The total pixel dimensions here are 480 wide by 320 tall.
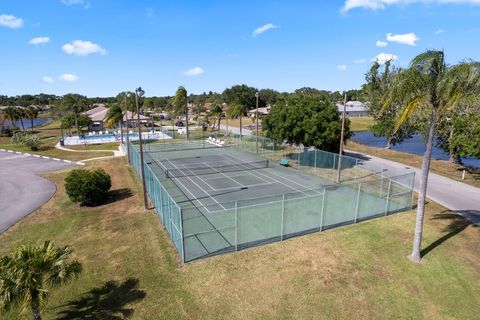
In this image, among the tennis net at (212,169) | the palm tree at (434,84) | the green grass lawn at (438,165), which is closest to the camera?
the palm tree at (434,84)

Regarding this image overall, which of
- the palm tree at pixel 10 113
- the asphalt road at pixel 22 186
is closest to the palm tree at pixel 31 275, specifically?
the asphalt road at pixel 22 186

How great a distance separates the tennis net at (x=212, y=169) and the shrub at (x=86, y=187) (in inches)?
265

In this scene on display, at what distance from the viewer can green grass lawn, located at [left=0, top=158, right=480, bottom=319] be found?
9.49 m

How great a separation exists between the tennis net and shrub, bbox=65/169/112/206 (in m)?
6.73

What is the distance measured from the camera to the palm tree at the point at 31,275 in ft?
22.6

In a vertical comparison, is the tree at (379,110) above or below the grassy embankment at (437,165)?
above

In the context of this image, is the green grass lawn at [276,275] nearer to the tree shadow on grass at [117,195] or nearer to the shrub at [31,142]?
the tree shadow on grass at [117,195]

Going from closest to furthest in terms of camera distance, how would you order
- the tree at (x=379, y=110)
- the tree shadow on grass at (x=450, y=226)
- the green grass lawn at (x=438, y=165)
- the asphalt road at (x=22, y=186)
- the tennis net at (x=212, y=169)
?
the tree shadow on grass at (x=450, y=226) → the asphalt road at (x=22, y=186) → the green grass lawn at (x=438, y=165) → the tennis net at (x=212, y=169) → the tree at (x=379, y=110)

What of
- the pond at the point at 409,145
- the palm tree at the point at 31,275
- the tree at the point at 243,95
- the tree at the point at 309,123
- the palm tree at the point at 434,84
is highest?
the tree at the point at 243,95

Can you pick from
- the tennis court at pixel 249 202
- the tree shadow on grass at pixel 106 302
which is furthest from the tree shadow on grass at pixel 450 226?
the tree shadow on grass at pixel 106 302

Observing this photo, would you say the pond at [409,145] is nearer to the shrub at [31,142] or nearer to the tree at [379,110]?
the tree at [379,110]

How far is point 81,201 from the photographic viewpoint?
61.3 feet

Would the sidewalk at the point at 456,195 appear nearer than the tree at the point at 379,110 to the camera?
Yes

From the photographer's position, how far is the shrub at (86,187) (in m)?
18.3
